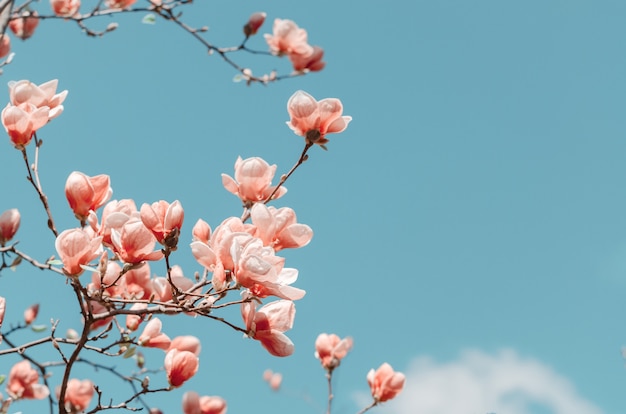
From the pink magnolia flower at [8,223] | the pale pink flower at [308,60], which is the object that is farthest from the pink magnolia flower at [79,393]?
the pale pink flower at [308,60]

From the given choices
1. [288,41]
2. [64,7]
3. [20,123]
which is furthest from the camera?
[288,41]

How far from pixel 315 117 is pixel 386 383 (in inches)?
53.7

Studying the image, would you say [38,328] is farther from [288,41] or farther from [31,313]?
[288,41]

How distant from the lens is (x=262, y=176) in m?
1.14

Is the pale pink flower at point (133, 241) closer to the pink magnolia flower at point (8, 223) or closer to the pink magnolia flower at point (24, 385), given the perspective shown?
the pink magnolia flower at point (8, 223)

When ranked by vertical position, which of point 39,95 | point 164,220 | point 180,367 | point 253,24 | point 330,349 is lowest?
point 180,367

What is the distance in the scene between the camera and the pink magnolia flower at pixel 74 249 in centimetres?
91

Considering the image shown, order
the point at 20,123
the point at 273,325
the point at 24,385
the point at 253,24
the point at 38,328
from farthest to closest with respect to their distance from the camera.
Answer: the point at 253,24 < the point at 24,385 < the point at 38,328 < the point at 20,123 < the point at 273,325

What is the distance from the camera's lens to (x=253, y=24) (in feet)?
8.29

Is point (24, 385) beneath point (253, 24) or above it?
beneath

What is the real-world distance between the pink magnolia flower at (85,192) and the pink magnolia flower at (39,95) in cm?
23

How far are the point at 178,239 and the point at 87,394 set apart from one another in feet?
3.76

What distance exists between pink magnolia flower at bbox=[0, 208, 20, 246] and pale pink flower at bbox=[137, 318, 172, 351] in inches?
13.2

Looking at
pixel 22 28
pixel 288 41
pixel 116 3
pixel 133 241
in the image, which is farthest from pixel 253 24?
pixel 133 241
